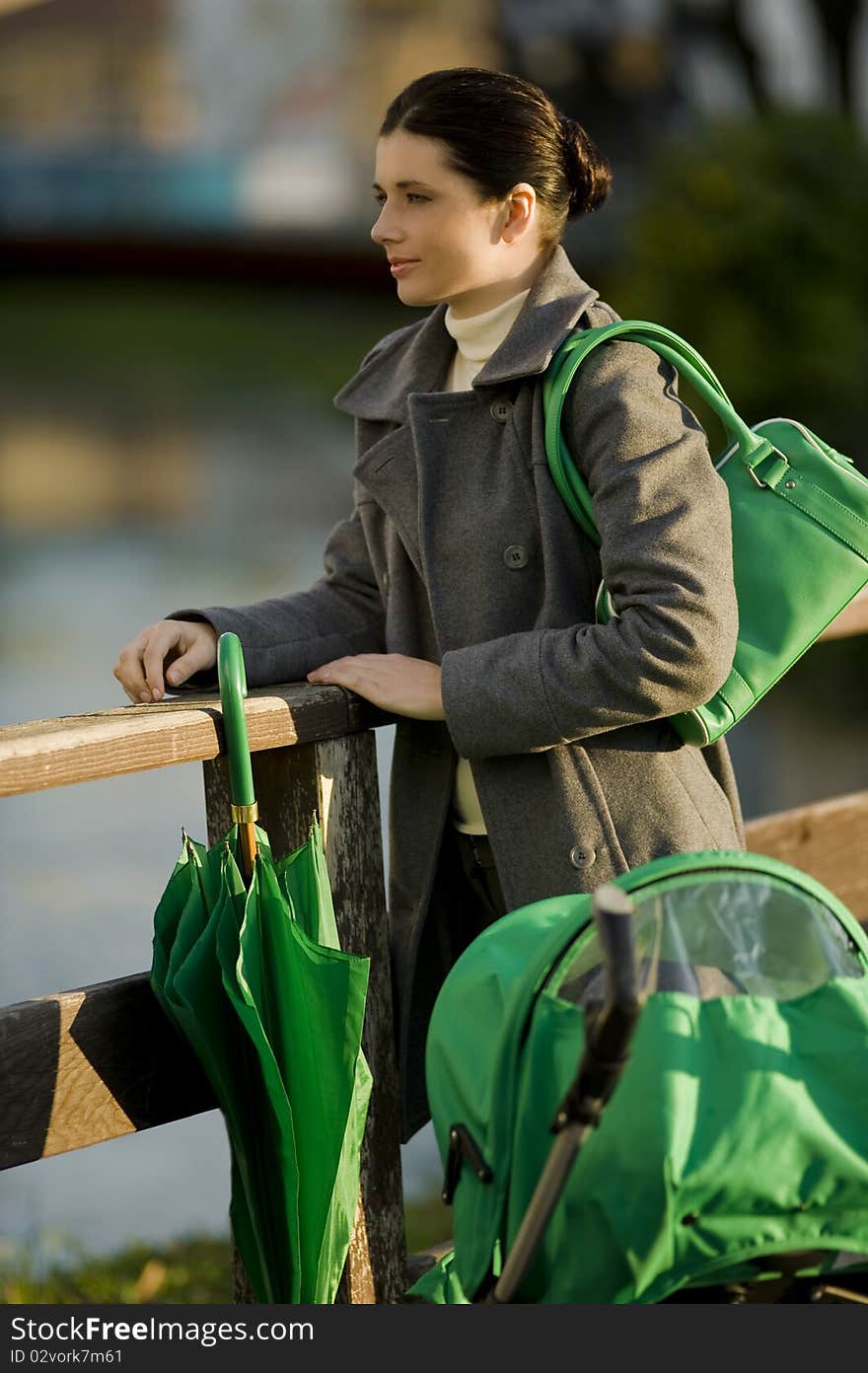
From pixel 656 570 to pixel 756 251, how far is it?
799 centimetres

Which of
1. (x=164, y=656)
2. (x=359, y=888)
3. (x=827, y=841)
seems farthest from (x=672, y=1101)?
(x=827, y=841)

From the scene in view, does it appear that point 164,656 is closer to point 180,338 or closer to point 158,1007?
point 158,1007

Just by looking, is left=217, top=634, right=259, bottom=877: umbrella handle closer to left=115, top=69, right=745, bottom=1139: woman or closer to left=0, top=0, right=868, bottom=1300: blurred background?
left=115, top=69, right=745, bottom=1139: woman

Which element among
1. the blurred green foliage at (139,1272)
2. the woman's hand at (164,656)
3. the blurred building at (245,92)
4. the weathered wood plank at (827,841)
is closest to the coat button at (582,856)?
the woman's hand at (164,656)

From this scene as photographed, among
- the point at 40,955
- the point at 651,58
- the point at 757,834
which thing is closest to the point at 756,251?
the point at 40,955

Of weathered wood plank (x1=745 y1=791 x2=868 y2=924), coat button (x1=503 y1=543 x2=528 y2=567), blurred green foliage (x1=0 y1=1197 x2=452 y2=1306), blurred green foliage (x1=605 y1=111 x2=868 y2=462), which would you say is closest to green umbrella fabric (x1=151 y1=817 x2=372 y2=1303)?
coat button (x1=503 y1=543 x2=528 y2=567)

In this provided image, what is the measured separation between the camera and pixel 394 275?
2139 millimetres

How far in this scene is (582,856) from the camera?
2072 mm

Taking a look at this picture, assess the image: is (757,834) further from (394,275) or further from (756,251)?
(756,251)

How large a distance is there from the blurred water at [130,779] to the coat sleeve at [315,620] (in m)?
2.00

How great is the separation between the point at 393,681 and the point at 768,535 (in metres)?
0.46

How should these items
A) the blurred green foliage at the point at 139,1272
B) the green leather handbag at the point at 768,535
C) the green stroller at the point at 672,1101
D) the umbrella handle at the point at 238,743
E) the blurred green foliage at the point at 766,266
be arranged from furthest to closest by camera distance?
the blurred green foliage at the point at 766,266 < the blurred green foliage at the point at 139,1272 < the green leather handbag at the point at 768,535 < the umbrella handle at the point at 238,743 < the green stroller at the point at 672,1101

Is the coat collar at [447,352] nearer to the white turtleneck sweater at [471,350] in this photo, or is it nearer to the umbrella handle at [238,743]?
the white turtleneck sweater at [471,350]

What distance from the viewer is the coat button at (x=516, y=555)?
2.10 metres
